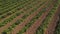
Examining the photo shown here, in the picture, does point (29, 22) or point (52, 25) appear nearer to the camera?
point (52, 25)

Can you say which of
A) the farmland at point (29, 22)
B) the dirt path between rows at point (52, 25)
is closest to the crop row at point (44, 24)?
the farmland at point (29, 22)

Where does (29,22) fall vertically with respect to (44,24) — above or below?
above

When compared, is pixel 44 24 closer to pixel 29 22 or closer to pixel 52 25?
pixel 52 25

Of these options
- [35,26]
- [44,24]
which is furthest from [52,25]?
[35,26]

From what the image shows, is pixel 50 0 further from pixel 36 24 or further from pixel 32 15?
pixel 36 24

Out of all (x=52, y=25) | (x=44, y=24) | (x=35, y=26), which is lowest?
(x=52, y=25)

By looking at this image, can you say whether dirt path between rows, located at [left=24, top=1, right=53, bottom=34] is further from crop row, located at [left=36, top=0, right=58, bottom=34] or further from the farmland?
crop row, located at [left=36, top=0, right=58, bottom=34]

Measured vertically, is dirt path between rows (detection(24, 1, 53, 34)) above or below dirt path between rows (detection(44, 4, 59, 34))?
above

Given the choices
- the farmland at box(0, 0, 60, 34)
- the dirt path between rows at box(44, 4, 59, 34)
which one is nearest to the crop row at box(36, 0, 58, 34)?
the farmland at box(0, 0, 60, 34)

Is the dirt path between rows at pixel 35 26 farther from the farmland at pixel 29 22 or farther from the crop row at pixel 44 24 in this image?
the crop row at pixel 44 24

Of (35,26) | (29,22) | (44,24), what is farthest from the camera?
(29,22)

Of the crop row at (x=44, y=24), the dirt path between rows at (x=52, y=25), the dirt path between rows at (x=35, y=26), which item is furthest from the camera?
the dirt path between rows at (x=52, y=25)

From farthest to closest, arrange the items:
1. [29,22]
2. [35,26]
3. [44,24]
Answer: [29,22], [44,24], [35,26]

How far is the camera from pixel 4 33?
12.1 meters
